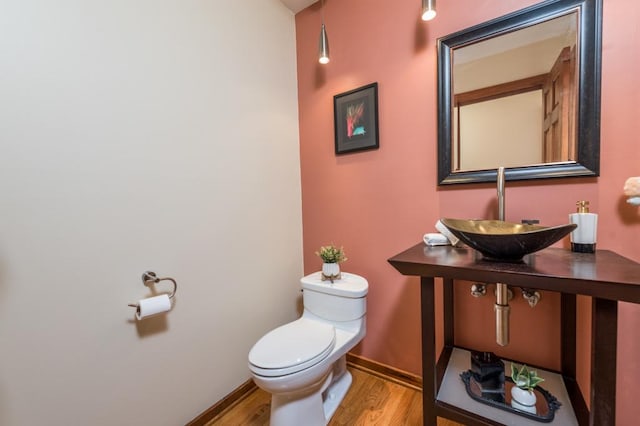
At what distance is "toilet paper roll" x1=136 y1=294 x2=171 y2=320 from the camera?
3.49 ft

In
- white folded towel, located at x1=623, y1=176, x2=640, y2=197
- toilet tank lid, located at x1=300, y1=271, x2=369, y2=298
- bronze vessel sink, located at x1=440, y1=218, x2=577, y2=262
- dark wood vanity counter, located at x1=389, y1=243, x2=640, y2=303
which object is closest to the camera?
dark wood vanity counter, located at x1=389, y1=243, x2=640, y2=303

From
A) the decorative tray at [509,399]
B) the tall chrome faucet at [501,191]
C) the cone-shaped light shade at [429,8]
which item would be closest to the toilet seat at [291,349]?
the decorative tray at [509,399]

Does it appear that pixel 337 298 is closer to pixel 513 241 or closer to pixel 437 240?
pixel 437 240

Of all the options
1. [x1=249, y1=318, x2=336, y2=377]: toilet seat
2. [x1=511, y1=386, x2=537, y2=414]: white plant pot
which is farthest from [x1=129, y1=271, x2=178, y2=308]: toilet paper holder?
[x1=511, y1=386, x2=537, y2=414]: white plant pot

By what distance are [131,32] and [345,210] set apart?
1.36 m

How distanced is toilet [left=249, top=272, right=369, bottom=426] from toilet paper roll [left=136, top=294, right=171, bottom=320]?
1.38 ft

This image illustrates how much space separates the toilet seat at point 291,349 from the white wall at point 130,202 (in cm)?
35

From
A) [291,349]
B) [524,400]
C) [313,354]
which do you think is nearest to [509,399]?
[524,400]

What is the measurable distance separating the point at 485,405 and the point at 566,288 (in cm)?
61

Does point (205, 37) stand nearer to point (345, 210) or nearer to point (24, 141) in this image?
point (24, 141)

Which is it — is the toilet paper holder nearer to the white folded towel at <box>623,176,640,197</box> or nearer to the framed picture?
the framed picture

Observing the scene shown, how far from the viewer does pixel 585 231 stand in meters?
1.01

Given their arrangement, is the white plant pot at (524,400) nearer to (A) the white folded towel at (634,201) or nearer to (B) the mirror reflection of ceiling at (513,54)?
(A) the white folded towel at (634,201)

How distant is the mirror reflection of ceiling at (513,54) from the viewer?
3.69 feet
